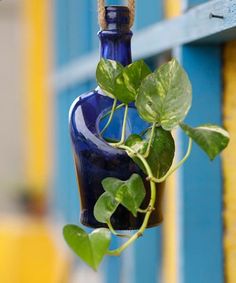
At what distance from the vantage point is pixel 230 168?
84 centimetres

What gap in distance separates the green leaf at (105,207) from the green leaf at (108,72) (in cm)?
9

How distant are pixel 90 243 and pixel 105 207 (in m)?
0.04

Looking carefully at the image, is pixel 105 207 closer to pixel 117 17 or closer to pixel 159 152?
pixel 159 152

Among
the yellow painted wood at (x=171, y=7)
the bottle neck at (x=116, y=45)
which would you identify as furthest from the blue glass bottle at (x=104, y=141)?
the yellow painted wood at (x=171, y=7)

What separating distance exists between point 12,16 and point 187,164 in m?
3.30

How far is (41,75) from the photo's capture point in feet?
12.2

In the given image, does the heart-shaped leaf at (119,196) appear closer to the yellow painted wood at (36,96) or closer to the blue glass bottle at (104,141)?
the blue glass bottle at (104,141)

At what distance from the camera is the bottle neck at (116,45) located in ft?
1.89

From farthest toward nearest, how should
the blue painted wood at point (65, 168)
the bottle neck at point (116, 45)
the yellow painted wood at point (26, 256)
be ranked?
the yellow painted wood at point (26, 256) < the blue painted wood at point (65, 168) < the bottle neck at point (116, 45)

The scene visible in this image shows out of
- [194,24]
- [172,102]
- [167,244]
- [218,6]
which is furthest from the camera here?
[167,244]

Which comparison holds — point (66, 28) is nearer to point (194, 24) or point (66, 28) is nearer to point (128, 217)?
point (194, 24)

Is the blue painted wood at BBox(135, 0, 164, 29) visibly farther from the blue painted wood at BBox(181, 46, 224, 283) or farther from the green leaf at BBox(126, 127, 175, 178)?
the green leaf at BBox(126, 127, 175, 178)

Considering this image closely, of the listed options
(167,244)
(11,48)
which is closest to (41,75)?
(11,48)

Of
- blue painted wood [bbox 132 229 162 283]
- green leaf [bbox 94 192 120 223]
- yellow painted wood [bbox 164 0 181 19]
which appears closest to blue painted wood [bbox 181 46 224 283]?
yellow painted wood [bbox 164 0 181 19]
